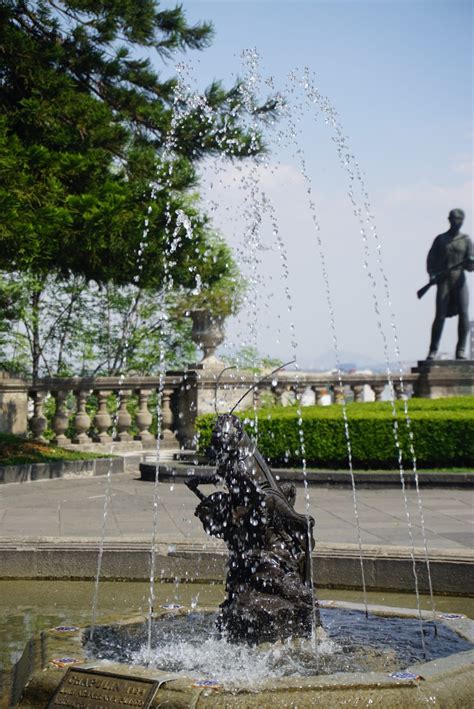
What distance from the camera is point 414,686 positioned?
4367 millimetres

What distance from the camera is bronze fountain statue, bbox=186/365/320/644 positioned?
17.9 ft

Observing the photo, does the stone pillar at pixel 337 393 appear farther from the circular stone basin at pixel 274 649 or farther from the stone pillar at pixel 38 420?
the circular stone basin at pixel 274 649

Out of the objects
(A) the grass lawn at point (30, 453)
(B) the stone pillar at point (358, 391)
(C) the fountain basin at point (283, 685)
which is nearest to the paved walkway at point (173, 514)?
(A) the grass lawn at point (30, 453)

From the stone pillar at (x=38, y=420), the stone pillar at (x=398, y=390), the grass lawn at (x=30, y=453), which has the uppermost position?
the stone pillar at (x=398, y=390)

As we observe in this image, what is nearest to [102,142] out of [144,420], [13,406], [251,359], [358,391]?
[13,406]

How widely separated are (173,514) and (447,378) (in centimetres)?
1298

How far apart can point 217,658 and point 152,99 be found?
13210 mm

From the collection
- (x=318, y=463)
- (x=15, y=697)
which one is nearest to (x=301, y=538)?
(x=15, y=697)

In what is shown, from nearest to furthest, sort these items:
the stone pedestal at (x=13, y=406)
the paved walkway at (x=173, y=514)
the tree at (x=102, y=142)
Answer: the paved walkway at (x=173, y=514) < the tree at (x=102, y=142) < the stone pedestal at (x=13, y=406)

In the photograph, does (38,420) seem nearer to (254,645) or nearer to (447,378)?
(447,378)

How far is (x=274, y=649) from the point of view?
5305 mm

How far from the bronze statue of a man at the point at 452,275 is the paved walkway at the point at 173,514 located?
32.6ft

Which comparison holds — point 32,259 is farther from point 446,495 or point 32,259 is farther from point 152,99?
point 446,495

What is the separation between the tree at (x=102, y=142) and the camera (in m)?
13.3
